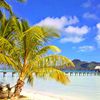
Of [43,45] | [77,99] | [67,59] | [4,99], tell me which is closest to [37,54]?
[43,45]

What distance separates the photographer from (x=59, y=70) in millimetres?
12984

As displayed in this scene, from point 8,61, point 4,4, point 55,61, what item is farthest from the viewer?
point 4,4

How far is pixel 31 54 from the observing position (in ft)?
43.2

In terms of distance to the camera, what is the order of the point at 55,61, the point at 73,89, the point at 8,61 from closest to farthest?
the point at 8,61
the point at 55,61
the point at 73,89

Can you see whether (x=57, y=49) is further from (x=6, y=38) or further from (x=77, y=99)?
(x=77, y=99)

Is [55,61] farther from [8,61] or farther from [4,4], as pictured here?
[4,4]

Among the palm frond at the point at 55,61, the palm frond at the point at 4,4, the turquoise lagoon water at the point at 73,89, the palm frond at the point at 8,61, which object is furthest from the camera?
the turquoise lagoon water at the point at 73,89

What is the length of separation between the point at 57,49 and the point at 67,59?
Result: 1.96 feet

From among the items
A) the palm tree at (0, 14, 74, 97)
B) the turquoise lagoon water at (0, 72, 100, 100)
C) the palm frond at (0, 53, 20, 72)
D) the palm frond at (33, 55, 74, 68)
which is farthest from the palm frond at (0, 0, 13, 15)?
the turquoise lagoon water at (0, 72, 100, 100)

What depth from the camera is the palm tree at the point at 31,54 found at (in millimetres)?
12766

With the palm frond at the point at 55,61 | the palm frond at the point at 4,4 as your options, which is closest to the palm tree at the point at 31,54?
the palm frond at the point at 55,61

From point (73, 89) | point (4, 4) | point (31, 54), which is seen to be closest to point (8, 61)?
point (31, 54)

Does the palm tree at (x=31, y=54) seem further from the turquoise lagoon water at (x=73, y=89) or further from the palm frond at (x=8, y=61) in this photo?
the turquoise lagoon water at (x=73, y=89)

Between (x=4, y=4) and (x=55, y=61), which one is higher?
(x=4, y=4)
